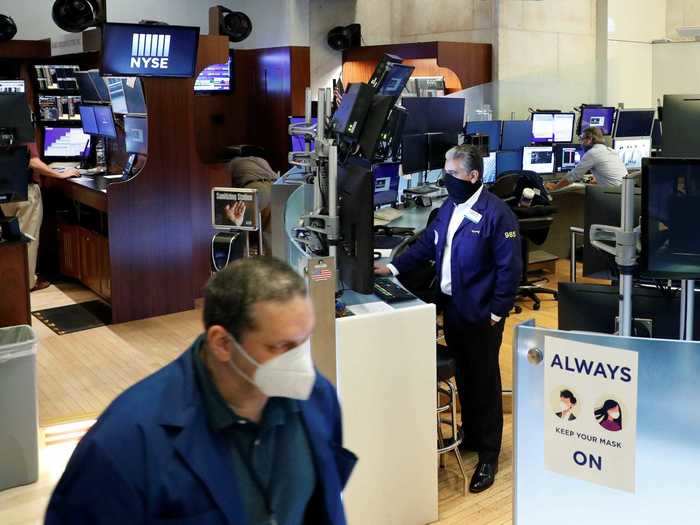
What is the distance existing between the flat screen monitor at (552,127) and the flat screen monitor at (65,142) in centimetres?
492

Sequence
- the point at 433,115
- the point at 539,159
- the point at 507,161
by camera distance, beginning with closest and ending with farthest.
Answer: the point at 433,115
the point at 507,161
the point at 539,159

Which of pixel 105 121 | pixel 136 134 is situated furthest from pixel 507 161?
pixel 105 121

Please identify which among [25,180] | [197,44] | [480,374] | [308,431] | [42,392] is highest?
[197,44]

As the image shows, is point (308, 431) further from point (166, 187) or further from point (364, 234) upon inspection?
point (166, 187)

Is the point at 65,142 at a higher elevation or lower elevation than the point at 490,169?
higher

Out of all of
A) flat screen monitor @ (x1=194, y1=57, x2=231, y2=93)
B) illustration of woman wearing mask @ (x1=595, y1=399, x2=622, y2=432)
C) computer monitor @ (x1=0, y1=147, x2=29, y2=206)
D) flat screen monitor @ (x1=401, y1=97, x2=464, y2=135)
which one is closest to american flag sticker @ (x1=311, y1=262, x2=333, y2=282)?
illustration of woman wearing mask @ (x1=595, y1=399, x2=622, y2=432)

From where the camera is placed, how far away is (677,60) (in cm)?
1308

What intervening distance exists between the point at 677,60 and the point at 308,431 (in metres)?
13.0

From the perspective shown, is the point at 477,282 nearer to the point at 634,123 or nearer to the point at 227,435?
the point at 227,435

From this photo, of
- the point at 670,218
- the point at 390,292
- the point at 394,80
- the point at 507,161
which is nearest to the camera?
the point at 670,218

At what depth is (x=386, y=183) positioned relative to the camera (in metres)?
6.39

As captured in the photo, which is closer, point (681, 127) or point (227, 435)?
point (227, 435)

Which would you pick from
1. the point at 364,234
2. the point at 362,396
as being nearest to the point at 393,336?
the point at 362,396

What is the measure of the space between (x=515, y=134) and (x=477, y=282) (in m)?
4.96
